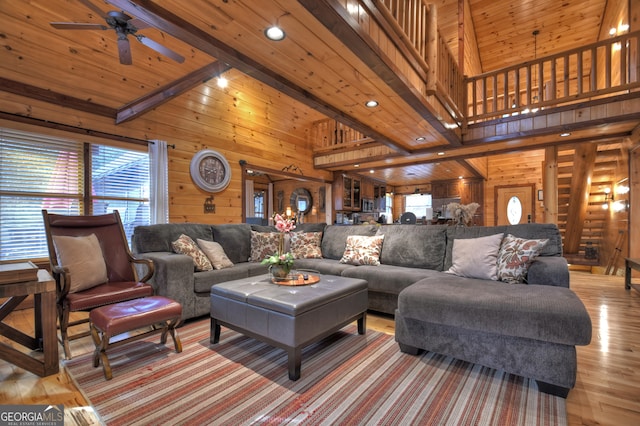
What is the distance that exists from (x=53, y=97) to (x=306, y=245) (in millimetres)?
3371

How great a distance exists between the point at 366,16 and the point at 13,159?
3.77 m

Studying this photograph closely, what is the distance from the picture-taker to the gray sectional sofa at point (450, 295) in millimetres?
1701

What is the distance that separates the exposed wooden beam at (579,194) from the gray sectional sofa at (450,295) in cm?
393

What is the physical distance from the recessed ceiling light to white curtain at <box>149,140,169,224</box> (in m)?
2.72

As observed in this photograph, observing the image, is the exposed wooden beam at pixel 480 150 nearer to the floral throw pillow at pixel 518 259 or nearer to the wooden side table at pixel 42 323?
the floral throw pillow at pixel 518 259

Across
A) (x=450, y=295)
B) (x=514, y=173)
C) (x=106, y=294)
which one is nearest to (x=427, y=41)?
(x=450, y=295)

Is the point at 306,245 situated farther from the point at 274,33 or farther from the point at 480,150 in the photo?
the point at 480,150

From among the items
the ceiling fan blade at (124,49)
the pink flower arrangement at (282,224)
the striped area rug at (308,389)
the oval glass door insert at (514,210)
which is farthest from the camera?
the oval glass door insert at (514,210)

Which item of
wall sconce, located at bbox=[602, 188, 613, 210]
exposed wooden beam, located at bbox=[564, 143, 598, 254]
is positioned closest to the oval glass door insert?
exposed wooden beam, located at bbox=[564, 143, 598, 254]

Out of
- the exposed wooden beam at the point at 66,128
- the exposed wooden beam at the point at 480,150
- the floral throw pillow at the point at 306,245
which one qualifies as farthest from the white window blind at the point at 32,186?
the exposed wooden beam at the point at 480,150

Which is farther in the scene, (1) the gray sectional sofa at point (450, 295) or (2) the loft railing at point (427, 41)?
(2) the loft railing at point (427, 41)

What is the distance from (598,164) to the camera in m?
5.80

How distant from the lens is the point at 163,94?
12.2ft

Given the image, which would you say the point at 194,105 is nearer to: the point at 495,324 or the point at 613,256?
the point at 495,324
